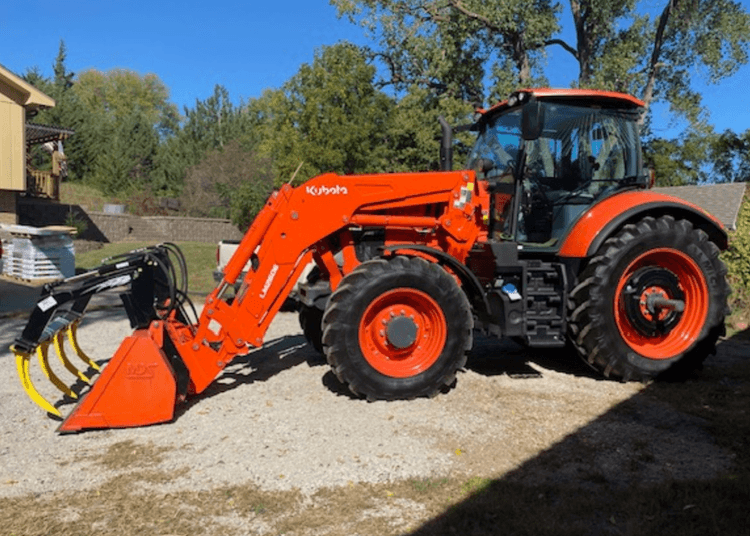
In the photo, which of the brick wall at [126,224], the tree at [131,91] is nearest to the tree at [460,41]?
the brick wall at [126,224]

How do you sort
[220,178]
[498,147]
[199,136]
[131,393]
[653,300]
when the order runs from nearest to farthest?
[131,393], [653,300], [498,147], [220,178], [199,136]

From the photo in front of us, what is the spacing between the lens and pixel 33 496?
349 centimetres

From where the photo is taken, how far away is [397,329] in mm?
5082

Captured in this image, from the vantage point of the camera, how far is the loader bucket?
441 cm

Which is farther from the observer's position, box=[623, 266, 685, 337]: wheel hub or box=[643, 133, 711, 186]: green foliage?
box=[643, 133, 711, 186]: green foliage

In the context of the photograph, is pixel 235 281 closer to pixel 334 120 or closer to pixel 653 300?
pixel 653 300

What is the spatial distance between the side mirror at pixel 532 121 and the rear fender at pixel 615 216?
1.02m

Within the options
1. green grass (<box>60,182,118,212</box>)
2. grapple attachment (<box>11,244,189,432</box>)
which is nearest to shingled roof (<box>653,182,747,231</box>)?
grapple attachment (<box>11,244,189,432</box>)

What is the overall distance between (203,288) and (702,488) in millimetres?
12254

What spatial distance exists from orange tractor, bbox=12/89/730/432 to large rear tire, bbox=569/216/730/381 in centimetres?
2

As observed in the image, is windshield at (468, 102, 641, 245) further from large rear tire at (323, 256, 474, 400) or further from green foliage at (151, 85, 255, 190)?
green foliage at (151, 85, 255, 190)

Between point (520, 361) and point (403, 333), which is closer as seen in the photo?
point (403, 333)

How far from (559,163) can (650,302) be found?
5.29ft

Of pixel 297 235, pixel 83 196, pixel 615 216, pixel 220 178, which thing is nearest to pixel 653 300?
pixel 615 216
